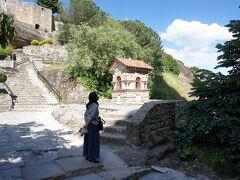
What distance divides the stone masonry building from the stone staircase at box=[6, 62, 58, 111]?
20.1m

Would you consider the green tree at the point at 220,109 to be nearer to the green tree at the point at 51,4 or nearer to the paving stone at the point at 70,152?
the paving stone at the point at 70,152

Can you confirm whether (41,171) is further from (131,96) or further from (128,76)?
(128,76)

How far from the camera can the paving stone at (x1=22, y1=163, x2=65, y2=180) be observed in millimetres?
3678

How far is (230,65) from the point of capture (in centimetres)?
599

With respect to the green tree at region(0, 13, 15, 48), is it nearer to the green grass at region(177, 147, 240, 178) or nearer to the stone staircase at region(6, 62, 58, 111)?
the stone staircase at region(6, 62, 58, 111)

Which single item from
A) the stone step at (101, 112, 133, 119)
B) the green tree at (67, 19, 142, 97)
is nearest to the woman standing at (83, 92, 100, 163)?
the stone step at (101, 112, 133, 119)

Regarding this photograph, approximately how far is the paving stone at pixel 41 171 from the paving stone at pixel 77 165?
155 mm

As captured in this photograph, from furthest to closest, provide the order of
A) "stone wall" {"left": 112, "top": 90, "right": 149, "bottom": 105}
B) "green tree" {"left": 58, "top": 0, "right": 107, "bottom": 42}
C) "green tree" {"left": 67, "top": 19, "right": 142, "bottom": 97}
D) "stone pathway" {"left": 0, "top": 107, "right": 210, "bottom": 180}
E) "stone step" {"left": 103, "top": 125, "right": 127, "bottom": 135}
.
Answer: "green tree" {"left": 58, "top": 0, "right": 107, "bottom": 42}, "green tree" {"left": 67, "top": 19, "right": 142, "bottom": 97}, "stone wall" {"left": 112, "top": 90, "right": 149, "bottom": 105}, "stone step" {"left": 103, "top": 125, "right": 127, "bottom": 135}, "stone pathway" {"left": 0, "top": 107, "right": 210, "bottom": 180}

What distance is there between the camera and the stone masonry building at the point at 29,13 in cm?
3478

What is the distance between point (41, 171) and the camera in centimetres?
391

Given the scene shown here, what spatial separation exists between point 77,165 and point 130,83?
8139 mm

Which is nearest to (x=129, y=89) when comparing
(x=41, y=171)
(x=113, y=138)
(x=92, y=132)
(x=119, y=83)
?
(x=119, y=83)

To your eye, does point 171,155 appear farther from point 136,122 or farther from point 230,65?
point 230,65

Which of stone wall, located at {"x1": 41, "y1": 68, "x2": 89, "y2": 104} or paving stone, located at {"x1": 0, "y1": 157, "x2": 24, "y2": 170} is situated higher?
stone wall, located at {"x1": 41, "y1": 68, "x2": 89, "y2": 104}
